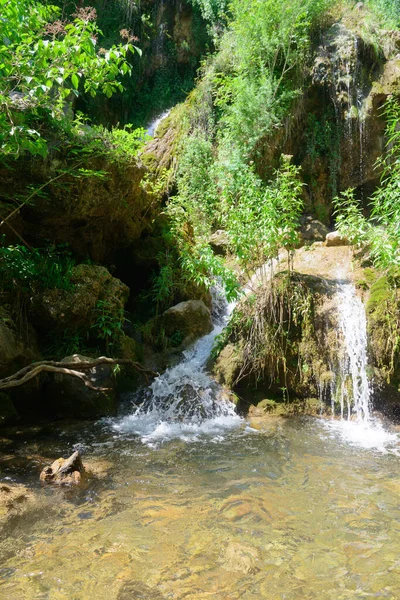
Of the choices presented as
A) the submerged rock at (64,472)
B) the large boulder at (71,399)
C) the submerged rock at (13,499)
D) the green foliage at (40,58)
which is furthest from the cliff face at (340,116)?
the submerged rock at (13,499)

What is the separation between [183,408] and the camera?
19.7 feet

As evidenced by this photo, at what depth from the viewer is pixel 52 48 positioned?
143 inches

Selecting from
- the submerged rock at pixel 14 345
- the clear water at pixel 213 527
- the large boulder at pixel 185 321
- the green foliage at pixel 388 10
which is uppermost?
the green foliage at pixel 388 10

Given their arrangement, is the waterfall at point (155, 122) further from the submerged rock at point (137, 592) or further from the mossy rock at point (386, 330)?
the submerged rock at point (137, 592)

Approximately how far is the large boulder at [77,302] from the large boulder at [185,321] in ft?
3.34

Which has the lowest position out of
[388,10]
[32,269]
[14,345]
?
[14,345]

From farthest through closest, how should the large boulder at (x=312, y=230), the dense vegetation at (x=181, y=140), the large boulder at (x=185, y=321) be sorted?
the large boulder at (x=312, y=230), the large boulder at (x=185, y=321), the dense vegetation at (x=181, y=140)

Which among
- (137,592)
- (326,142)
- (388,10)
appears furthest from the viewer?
(388,10)

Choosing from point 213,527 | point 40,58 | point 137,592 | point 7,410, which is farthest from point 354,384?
point 40,58

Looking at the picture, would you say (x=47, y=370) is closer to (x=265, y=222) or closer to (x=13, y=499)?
(x=13, y=499)

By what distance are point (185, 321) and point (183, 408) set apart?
A: 1.88 meters

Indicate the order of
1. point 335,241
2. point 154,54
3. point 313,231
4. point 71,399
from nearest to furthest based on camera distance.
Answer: point 71,399 → point 335,241 → point 313,231 → point 154,54

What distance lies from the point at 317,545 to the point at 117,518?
142cm

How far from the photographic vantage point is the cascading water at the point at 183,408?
538cm
